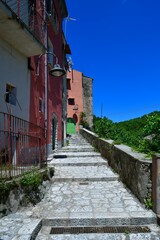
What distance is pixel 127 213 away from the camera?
4.61 metres

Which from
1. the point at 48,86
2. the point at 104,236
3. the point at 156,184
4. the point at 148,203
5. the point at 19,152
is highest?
the point at 48,86

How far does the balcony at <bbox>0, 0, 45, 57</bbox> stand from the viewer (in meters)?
6.06

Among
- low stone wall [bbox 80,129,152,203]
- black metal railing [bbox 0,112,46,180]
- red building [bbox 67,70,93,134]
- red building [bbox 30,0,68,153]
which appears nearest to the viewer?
black metal railing [bbox 0,112,46,180]

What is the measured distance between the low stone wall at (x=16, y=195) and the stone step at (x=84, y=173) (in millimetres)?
1617

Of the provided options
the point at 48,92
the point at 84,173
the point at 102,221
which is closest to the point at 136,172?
the point at 102,221

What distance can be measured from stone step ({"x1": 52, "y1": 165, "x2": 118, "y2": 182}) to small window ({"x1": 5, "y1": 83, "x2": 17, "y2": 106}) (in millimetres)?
2939

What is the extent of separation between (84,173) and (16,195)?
3583 mm

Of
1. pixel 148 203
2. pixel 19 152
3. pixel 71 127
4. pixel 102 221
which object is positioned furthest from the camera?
pixel 71 127

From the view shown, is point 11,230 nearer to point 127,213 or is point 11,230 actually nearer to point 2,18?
point 127,213

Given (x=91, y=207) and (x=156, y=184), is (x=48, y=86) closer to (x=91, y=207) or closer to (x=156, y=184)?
(x=91, y=207)

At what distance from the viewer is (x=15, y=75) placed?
759 centimetres

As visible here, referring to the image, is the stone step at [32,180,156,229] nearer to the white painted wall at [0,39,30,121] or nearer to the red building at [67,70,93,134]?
the white painted wall at [0,39,30,121]

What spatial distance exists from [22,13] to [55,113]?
21.6 ft

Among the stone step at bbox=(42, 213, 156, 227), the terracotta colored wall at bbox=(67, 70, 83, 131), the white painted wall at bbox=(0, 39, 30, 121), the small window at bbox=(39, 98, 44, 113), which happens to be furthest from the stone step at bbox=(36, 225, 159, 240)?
the terracotta colored wall at bbox=(67, 70, 83, 131)
